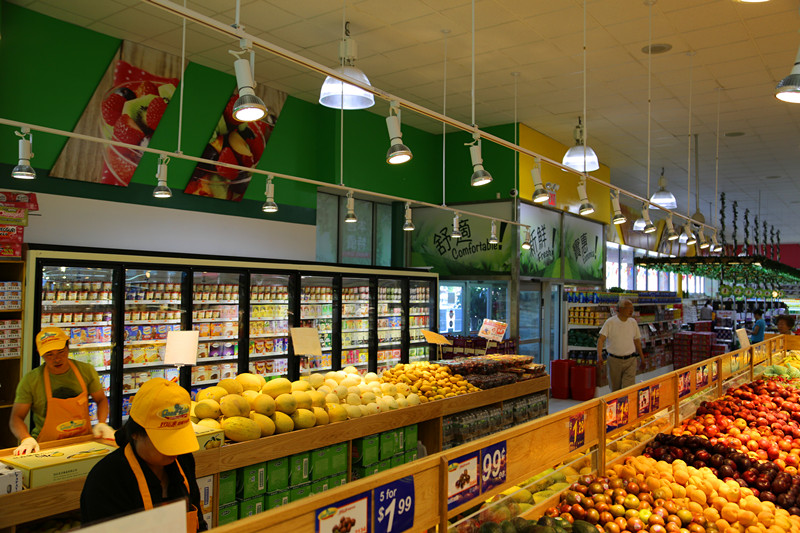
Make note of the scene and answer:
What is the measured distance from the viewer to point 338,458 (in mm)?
4281

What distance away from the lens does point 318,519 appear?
1.73 meters

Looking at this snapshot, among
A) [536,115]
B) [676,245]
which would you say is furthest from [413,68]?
[676,245]

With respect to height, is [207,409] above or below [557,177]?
below

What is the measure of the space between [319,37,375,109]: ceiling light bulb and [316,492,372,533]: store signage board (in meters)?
3.39

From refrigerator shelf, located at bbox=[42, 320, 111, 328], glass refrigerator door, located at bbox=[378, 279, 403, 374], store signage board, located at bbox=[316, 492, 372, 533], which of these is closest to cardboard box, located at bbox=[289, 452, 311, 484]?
store signage board, located at bbox=[316, 492, 372, 533]

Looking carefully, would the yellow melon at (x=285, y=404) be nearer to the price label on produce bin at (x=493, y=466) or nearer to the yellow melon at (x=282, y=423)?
the yellow melon at (x=282, y=423)

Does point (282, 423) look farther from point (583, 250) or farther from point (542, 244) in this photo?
point (583, 250)

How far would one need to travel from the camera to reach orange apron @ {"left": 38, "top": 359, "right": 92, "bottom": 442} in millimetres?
3930

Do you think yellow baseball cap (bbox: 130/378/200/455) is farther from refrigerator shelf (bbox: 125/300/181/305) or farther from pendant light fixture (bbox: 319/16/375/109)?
refrigerator shelf (bbox: 125/300/181/305)

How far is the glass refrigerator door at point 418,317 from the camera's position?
358 inches

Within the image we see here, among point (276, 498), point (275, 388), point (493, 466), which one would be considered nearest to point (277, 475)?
point (276, 498)

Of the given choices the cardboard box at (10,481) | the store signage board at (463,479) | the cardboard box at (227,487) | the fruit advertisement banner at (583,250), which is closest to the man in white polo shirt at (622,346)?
the fruit advertisement banner at (583,250)

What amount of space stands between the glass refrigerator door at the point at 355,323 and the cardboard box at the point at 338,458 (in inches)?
152

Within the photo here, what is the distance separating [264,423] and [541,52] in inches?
208
